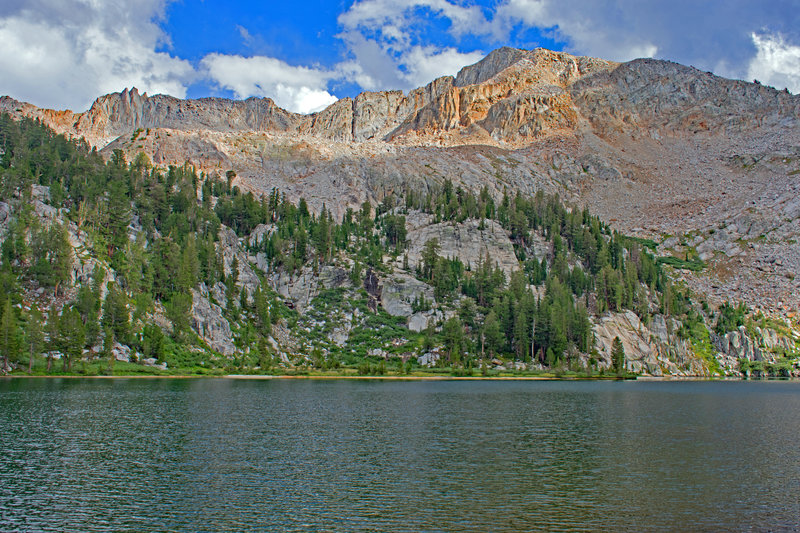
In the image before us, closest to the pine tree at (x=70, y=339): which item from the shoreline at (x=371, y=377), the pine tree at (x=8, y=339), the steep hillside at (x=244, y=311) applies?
the steep hillside at (x=244, y=311)

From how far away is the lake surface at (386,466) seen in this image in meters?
31.8

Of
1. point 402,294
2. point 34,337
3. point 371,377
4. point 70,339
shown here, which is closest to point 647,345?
point 402,294

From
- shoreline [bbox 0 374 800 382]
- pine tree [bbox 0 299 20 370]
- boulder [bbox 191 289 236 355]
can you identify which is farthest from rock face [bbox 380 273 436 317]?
pine tree [bbox 0 299 20 370]

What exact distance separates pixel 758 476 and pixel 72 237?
504ft

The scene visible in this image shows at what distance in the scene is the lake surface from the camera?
1252 inches

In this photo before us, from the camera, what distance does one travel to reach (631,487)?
38500 mm

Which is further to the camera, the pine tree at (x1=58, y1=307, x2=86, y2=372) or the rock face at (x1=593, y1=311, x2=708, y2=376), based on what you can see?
the rock face at (x1=593, y1=311, x2=708, y2=376)

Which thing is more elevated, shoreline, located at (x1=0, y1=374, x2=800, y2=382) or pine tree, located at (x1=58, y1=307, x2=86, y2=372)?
pine tree, located at (x1=58, y1=307, x2=86, y2=372)

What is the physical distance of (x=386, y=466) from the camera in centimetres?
4419

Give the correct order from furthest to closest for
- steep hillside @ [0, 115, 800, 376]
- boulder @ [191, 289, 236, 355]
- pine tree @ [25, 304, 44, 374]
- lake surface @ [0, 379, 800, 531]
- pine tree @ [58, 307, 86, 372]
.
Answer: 1. boulder @ [191, 289, 236, 355]
2. steep hillside @ [0, 115, 800, 376]
3. pine tree @ [58, 307, 86, 372]
4. pine tree @ [25, 304, 44, 374]
5. lake surface @ [0, 379, 800, 531]

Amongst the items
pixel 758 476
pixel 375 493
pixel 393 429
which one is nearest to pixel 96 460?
pixel 375 493

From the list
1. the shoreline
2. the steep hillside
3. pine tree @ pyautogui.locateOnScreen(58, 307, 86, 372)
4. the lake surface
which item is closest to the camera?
the lake surface

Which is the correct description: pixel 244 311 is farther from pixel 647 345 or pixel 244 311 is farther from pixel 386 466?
pixel 386 466

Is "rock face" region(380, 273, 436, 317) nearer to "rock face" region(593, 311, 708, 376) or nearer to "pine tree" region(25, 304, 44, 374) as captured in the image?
"rock face" region(593, 311, 708, 376)
